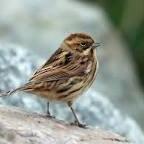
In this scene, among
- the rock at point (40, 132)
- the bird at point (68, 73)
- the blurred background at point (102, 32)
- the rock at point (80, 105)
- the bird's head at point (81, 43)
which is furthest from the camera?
the blurred background at point (102, 32)

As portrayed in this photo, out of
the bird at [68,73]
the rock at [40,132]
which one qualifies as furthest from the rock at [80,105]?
the rock at [40,132]

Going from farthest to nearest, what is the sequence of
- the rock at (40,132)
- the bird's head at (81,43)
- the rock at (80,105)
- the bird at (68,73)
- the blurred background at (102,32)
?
the blurred background at (102,32)
the rock at (80,105)
the bird's head at (81,43)
the bird at (68,73)
the rock at (40,132)

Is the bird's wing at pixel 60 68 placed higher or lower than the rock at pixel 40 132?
higher

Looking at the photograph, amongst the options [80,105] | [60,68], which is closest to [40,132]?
[60,68]

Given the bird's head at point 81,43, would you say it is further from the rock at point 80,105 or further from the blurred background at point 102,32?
the blurred background at point 102,32

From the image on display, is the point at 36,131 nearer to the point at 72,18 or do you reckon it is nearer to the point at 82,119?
the point at 82,119

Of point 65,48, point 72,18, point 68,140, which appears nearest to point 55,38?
point 72,18

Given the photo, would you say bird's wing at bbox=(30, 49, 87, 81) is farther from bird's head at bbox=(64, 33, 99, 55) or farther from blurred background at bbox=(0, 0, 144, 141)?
blurred background at bbox=(0, 0, 144, 141)

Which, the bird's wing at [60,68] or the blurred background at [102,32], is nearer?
the bird's wing at [60,68]
